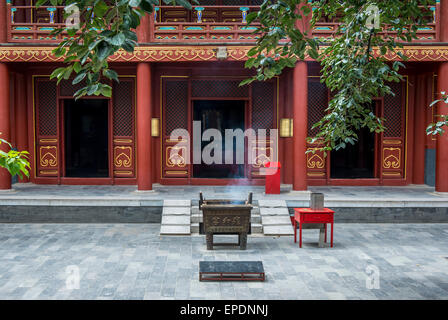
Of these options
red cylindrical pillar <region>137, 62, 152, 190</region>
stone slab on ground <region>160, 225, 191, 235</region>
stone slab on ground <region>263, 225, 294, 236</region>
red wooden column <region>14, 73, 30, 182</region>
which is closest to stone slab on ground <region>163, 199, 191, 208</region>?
stone slab on ground <region>160, 225, 191, 235</region>

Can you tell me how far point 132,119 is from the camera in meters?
12.5

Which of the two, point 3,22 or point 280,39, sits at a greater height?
point 3,22

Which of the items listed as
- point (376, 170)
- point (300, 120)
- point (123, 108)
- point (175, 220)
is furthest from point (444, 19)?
point (123, 108)

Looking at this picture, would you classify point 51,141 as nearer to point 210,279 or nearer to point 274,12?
point 210,279

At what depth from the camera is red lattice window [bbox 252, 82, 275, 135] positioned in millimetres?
12516

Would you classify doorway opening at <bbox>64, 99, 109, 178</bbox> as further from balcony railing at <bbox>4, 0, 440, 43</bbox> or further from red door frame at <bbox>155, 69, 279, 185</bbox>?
balcony railing at <bbox>4, 0, 440, 43</bbox>

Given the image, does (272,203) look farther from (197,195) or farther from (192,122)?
(192,122)

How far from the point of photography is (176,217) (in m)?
9.12

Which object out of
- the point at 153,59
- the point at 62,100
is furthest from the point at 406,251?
the point at 62,100

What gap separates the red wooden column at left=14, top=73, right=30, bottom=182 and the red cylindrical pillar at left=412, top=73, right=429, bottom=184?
11803mm

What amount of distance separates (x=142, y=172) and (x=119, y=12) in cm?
835

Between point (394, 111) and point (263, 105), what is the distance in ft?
13.0

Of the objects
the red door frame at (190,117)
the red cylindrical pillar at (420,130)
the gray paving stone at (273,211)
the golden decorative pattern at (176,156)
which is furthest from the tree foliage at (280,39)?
the red cylindrical pillar at (420,130)

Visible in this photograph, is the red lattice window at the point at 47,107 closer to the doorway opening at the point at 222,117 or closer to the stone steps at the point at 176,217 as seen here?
the doorway opening at the point at 222,117
